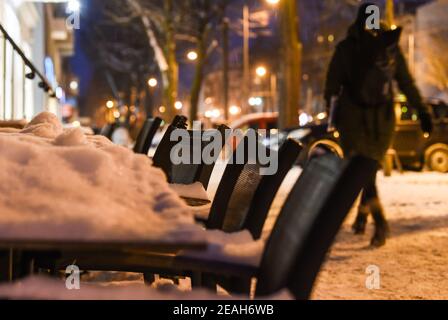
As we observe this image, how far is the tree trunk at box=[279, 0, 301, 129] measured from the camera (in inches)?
774

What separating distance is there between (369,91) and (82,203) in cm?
508

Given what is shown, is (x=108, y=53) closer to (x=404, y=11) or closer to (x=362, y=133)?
(x=404, y=11)

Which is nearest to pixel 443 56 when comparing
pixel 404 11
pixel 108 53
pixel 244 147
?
pixel 404 11

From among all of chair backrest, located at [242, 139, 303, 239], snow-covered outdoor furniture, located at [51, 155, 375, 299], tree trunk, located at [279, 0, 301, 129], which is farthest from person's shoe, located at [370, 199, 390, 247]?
tree trunk, located at [279, 0, 301, 129]

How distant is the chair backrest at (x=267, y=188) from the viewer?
3.48m

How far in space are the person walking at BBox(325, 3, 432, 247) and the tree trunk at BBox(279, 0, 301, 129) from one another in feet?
41.2

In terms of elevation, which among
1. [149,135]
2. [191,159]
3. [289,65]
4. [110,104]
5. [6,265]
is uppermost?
[110,104]

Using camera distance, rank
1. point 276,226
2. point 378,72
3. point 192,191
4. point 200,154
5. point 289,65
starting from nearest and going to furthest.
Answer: point 276,226, point 192,191, point 200,154, point 378,72, point 289,65

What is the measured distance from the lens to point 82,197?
2.55 meters

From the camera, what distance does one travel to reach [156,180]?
9.64ft

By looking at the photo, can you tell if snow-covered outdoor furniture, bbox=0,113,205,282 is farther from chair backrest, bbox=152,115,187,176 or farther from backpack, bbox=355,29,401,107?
backpack, bbox=355,29,401,107

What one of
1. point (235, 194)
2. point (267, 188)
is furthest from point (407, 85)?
point (267, 188)

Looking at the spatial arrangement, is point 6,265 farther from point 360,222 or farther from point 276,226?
point 360,222

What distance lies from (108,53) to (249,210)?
52054mm
